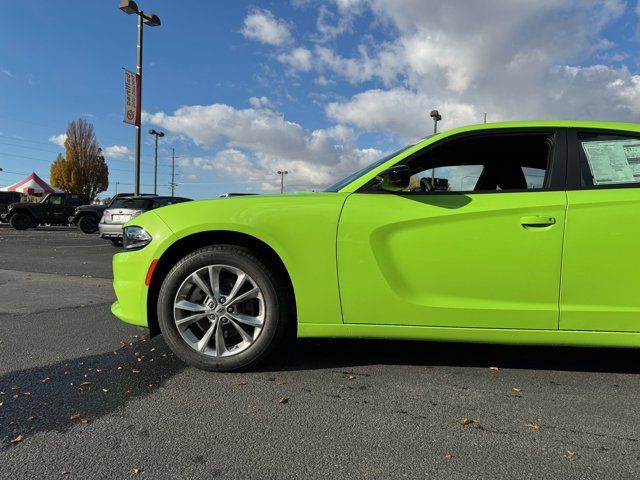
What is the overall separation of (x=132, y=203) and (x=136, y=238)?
10305 millimetres

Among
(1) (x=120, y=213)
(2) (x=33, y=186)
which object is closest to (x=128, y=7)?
(1) (x=120, y=213)

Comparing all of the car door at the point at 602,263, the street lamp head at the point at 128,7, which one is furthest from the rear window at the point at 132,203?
the car door at the point at 602,263

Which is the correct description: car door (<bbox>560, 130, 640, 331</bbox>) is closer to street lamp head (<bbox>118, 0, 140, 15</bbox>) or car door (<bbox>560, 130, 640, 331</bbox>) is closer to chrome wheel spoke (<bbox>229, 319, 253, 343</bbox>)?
chrome wheel spoke (<bbox>229, 319, 253, 343</bbox>)

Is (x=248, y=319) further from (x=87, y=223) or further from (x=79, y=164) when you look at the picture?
(x=79, y=164)

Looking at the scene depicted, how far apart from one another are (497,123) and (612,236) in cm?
99

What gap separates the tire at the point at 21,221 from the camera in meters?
20.7

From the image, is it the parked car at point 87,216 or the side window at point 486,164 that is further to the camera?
the parked car at point 87,216

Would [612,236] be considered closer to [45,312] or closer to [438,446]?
[438,446]

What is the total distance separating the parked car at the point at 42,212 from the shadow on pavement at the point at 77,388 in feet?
68.3

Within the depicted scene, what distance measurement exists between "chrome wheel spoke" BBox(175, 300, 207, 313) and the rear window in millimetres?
10340

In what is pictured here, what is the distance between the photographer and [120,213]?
12328mm

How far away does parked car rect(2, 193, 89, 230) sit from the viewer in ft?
68.0

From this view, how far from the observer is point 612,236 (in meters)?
2.70

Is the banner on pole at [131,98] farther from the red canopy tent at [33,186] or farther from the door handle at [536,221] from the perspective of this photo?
the red canopy tent at [33,186]
